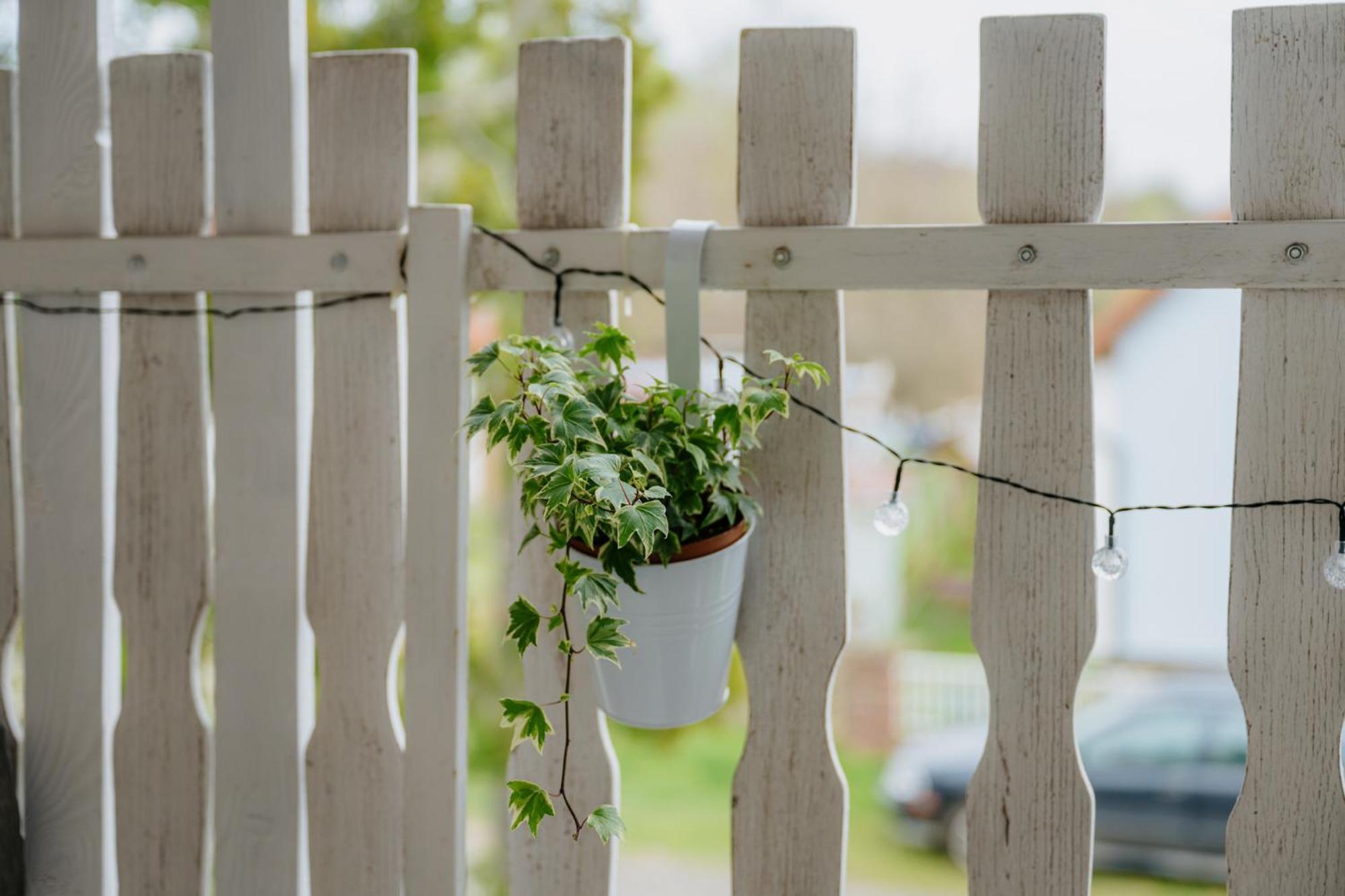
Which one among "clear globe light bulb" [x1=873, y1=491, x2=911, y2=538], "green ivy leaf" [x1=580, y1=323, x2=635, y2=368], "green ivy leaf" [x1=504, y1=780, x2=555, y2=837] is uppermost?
"green ivy leaf" [x1=580, y1=323, x2=635, y2=368]

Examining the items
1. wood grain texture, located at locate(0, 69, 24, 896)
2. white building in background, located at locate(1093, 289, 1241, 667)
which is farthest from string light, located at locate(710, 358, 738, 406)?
white building in background, located at locate(1093, 289, 1241, 667)

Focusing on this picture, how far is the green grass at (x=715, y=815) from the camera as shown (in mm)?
4527

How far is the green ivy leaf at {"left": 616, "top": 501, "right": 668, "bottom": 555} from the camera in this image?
0.71 meters

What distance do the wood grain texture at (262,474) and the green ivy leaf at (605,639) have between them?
1.35 feet

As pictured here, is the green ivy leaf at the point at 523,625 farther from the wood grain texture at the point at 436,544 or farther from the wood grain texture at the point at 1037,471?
the wood grain texture at the point at 1037,471

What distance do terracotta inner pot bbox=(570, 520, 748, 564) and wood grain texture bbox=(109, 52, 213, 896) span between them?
0.48 m

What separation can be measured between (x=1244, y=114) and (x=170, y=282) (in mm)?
978

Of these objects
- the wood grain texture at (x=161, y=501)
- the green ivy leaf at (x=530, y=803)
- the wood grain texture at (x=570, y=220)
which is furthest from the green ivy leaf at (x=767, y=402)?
the wood grain texture at (x=161, y=501)

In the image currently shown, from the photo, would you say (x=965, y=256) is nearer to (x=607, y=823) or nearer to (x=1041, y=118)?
(x=1041, y=118)

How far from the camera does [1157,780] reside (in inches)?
159

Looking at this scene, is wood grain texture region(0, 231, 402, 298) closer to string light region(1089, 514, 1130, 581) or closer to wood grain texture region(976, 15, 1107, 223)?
wood grain texture region(976, 15, 1107, 223)

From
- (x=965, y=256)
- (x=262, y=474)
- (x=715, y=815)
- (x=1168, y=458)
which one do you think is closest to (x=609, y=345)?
(x=965, y=256)

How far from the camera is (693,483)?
82 centimetres

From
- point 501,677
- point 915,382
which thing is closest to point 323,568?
point 501,677
